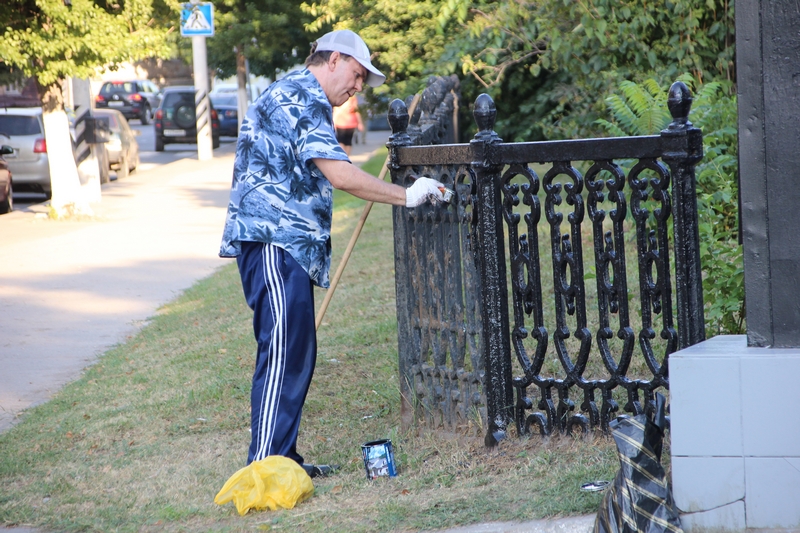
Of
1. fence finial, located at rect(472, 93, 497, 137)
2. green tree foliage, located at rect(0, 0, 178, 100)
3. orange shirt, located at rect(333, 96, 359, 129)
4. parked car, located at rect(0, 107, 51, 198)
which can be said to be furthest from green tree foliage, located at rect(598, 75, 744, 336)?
parked car, located at rect(0, 107, 51, 198)

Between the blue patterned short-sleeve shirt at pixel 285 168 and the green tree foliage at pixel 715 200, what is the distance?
2016mm

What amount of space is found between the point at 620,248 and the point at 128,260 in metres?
8.15

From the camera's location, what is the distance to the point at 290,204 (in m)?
4.02

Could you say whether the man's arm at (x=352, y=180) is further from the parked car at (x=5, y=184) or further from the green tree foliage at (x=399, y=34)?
the parked car at (x=5, y=184)

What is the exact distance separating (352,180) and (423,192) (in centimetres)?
34

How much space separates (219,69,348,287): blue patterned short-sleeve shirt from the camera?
3971mm

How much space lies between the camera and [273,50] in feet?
97.0

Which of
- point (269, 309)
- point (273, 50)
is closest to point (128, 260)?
point (269, 309)

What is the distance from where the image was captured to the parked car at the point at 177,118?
29.2 meters

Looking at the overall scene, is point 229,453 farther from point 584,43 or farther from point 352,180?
point 584,43

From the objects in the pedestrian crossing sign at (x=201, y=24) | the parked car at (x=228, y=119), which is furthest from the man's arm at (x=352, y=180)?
the parked car at (x=228, y=119)

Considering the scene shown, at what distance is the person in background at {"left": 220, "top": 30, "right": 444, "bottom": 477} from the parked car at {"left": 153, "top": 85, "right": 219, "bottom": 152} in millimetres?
25941

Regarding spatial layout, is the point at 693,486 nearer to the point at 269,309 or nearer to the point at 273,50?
the point at 269,309

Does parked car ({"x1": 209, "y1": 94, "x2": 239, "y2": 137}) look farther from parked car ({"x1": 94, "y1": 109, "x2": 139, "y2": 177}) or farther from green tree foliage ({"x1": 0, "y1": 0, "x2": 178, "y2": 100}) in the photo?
green tree foliage ({"x1": 0, "y1": 0, "x2": 178, "y2": 100})
